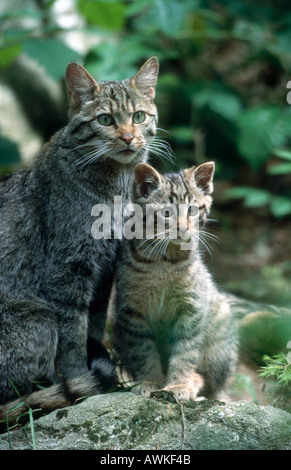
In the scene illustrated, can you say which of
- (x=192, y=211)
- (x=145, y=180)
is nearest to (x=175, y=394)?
(x=192, y=211)

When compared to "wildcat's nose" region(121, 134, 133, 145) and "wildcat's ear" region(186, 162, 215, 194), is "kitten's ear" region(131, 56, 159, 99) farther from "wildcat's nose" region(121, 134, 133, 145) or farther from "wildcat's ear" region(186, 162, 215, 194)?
"wildcat's ear" region(186, 162, 215, 194)

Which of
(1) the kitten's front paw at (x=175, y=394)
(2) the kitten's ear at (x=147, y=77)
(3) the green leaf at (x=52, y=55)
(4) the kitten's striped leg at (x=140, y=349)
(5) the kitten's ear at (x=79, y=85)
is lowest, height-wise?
(1) the kitten's front paw at (x=175, y=394)

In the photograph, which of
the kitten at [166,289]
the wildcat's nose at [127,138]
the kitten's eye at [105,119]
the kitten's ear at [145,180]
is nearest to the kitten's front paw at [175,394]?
the kitten at [166,289]

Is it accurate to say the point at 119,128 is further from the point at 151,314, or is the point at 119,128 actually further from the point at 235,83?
the point at 235,83

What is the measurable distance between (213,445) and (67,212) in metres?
1.75

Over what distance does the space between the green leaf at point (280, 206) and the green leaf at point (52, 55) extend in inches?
122

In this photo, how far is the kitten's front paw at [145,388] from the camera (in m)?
3.51

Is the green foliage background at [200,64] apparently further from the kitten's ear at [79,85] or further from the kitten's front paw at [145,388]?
the kitten's front paw at [145,388]

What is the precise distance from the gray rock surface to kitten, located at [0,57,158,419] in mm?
339

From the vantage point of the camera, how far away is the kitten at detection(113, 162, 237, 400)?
3.61 m

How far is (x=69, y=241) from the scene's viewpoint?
379 cm

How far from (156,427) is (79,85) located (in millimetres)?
2248

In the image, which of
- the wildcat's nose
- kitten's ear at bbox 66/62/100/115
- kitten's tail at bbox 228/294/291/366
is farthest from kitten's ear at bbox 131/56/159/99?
kitten's tail at bbox 228/294/291/366

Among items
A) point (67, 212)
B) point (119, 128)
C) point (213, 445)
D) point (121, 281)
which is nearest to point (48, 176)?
point (67, 212)
